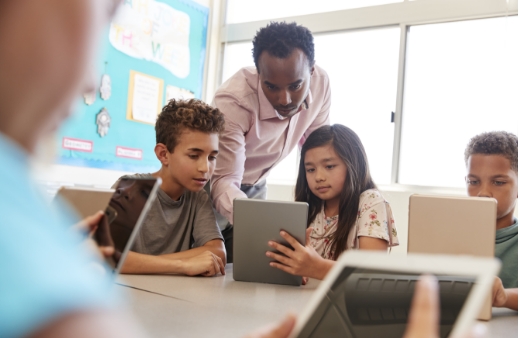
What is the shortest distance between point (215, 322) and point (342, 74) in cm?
321

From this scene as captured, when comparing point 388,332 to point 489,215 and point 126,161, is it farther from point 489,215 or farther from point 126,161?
point 126,161

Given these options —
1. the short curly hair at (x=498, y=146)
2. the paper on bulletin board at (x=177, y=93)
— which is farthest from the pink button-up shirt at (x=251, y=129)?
the paper on bulletin board at (x=177, y=93)

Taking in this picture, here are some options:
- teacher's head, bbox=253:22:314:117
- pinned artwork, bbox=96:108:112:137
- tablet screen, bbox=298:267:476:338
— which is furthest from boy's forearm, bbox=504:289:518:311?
pinned artwork, bbox=96:108:112:137

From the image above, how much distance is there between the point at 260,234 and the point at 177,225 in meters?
0.50

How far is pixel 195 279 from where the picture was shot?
1350 mm

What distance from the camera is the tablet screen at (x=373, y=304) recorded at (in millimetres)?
486

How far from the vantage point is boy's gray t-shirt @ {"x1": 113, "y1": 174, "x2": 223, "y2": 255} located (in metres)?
1.72

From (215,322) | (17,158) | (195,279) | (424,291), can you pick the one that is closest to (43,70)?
(17,158)

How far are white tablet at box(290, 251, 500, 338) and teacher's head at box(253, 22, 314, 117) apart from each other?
4.37ft

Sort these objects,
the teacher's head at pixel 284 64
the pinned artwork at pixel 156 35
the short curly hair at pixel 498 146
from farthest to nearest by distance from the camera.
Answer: the pinned artwork at pixel 156 35 → the teacher's head at pixel 284 64 → the short curly hair at pixel 498 146

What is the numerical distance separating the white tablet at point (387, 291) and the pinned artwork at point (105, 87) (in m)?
3.04

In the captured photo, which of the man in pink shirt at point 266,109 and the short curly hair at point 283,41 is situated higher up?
the short curly hair at point 283,41

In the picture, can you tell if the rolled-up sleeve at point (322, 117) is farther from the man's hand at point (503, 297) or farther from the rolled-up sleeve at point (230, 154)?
the man's hand at point (503, 297)

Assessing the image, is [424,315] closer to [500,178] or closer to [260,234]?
[260,234]
